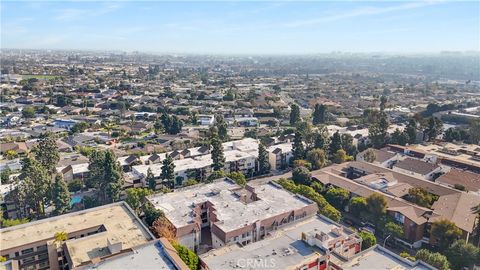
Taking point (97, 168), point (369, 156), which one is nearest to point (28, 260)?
point (97, 168)

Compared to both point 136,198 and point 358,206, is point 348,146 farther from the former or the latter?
point 136,198

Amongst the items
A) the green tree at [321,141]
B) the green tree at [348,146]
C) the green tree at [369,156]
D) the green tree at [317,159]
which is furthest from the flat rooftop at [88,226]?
the green tree at [348,146]

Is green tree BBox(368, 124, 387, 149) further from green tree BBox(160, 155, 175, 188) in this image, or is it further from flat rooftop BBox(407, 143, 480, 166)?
green tree BBox(160, 155, 175, 188)

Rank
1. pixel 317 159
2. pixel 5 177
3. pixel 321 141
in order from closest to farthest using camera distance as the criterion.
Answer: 1. pixel 5 177
2. pixel 317 159
3. pixel 321 141

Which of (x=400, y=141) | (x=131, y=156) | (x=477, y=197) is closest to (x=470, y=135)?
(x=400, y=141)

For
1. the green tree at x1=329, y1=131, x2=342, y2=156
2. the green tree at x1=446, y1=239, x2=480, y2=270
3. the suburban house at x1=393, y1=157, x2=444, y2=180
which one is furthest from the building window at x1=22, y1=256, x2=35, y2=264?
the suburban house at x1=393, y1=157, x2=444, y2=180

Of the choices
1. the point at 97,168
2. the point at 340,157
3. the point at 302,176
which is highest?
the point at 97,168

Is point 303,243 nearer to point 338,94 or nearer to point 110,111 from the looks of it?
point 110,111
